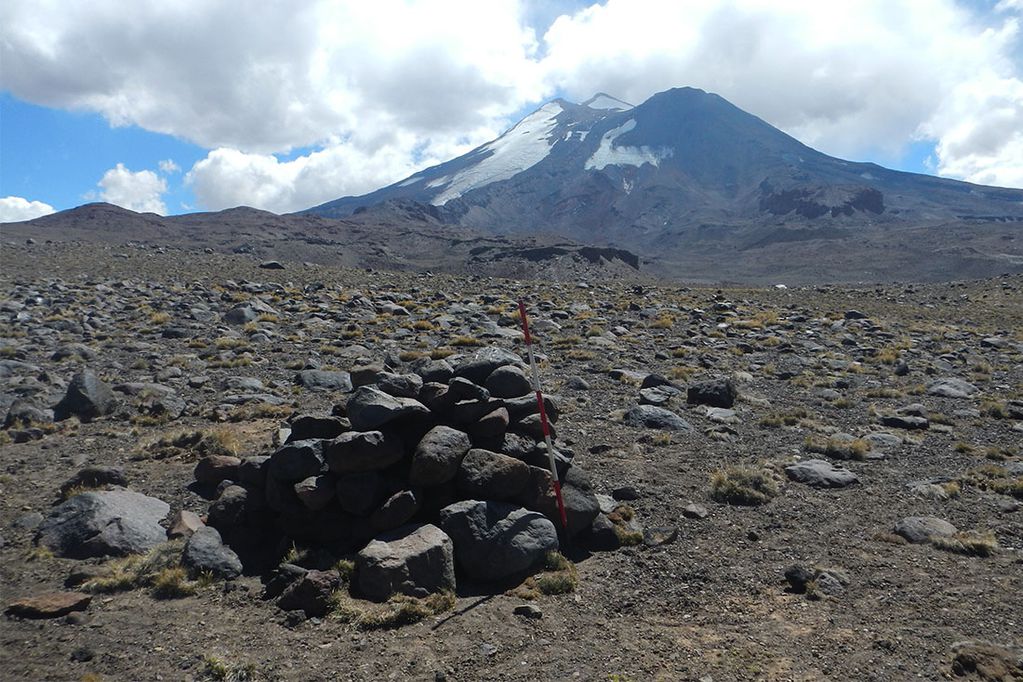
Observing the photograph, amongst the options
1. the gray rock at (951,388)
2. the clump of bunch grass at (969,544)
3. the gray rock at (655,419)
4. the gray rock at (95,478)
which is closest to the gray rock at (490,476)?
the clump of bunch grass at (969,544)

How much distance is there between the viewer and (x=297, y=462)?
274 inches

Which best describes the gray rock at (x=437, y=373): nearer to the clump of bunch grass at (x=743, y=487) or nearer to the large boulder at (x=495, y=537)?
the large boulder at (x=495, y=537)

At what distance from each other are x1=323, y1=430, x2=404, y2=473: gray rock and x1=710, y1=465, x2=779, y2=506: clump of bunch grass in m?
3.86

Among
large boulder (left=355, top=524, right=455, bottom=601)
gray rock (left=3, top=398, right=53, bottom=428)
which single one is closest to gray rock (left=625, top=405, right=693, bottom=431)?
large boulder (left=355, top=524, right=455, bottom=601)

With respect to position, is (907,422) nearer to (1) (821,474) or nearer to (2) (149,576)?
(1) (821,474)

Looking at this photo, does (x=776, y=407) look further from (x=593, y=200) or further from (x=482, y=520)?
(x=593, y=200)

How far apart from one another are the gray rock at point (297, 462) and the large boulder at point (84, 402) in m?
5.54

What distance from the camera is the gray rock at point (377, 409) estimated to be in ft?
23.3

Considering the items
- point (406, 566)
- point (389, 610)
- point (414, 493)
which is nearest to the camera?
point (389, 610)

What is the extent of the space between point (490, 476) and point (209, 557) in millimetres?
2710

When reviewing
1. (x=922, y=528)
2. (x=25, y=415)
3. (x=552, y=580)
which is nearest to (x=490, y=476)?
(x=552, y=580)

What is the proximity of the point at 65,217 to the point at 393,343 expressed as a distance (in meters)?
102

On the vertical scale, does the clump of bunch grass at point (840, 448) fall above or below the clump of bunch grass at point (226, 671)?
below

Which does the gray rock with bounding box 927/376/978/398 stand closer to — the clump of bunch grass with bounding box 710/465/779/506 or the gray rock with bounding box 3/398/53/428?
the clump of bunch grass with bounding box 710/465/779/506
